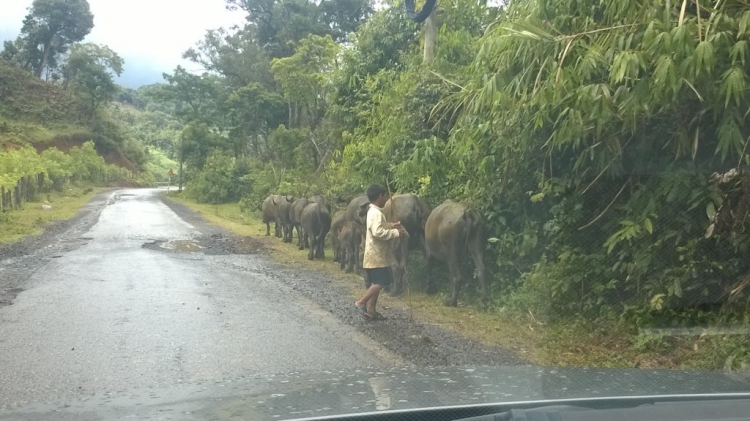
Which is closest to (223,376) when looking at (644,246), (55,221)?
(644,246)

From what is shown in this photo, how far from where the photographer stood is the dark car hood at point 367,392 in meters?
3.04

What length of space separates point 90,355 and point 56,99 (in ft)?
212

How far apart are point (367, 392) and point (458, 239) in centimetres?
745

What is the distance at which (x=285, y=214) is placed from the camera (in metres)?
20.8

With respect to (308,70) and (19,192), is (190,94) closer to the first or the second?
(19,192)

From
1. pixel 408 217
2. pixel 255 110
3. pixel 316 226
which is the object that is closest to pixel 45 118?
pixel 255 110

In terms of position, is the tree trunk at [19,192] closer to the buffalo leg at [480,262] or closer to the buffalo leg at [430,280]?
the buffalo leg at [430,280]

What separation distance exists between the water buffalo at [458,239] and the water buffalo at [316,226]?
5776 mm

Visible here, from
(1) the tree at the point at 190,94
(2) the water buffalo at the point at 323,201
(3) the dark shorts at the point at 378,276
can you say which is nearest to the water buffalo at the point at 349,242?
(2) the water buffalo at the point at 323,201

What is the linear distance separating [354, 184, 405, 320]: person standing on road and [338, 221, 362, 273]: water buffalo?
15.0 feet

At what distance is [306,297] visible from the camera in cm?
1138

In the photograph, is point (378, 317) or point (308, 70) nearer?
point (378, 317)

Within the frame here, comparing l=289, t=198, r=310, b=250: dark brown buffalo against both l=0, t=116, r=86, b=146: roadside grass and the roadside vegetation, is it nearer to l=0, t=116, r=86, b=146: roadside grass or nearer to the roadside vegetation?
the roadside vegetation

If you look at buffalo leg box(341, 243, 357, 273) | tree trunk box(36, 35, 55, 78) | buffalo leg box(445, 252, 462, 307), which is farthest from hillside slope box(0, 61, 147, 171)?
buffalo leg box(445, 252, 462, 307)
